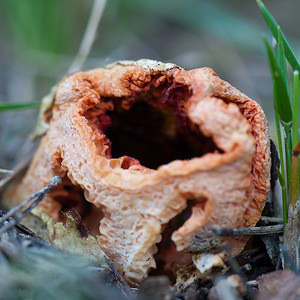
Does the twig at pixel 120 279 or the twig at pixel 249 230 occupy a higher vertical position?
the twig at pixel 249 230

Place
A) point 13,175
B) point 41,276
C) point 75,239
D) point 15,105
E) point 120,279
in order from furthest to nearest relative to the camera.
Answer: point 15,105 → point 13,175 → point 75,239 → point 120,279 → point 41,276

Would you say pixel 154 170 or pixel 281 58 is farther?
pixel 281 58

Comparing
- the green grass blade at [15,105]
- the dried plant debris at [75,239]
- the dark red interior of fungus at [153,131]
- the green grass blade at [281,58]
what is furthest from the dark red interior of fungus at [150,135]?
the green grass blade at [15,105]

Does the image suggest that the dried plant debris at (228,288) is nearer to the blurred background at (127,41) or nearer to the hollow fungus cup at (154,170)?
the hollow fungus cup at (154,170)

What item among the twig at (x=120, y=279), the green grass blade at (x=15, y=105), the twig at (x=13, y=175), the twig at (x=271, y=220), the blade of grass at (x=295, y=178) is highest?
the green grass blade at (x=15, y=105)

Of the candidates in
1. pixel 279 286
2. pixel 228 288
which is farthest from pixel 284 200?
pixel 228 288

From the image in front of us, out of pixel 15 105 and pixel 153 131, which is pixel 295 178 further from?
pixel 15 105
